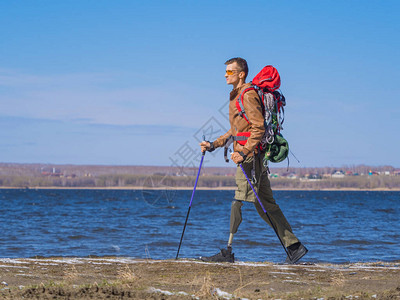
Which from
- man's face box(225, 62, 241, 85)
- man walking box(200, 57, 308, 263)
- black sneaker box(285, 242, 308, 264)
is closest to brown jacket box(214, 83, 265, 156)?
man walking box(200, 57, 308, 263)

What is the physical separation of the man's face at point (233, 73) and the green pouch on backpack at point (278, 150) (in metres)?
0.86

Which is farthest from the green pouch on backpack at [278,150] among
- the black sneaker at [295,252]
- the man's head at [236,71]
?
the black sneaker at [295,252]

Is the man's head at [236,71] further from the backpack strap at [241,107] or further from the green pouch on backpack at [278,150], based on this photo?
the green pouch on backpack at [278,150]

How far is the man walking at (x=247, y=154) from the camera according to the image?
20.9 ft

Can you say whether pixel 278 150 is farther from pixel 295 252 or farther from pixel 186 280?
pixel 186 280

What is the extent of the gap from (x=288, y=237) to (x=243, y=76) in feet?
6.90

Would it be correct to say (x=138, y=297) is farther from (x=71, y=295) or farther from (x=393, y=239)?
(x=393, y=239)

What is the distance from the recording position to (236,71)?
6695 mm

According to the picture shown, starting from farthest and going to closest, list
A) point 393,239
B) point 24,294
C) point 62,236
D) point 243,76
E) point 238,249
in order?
point 62,236, point 393,239, point 238,249, point 243,76, point 24,294

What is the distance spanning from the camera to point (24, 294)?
175 inches

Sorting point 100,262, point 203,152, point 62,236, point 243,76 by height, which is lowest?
point 62,236

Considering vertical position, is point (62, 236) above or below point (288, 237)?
Result: below

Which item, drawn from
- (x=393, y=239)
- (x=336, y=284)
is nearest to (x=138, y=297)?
(x=336, y=284)

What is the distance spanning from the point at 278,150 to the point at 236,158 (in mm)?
511
